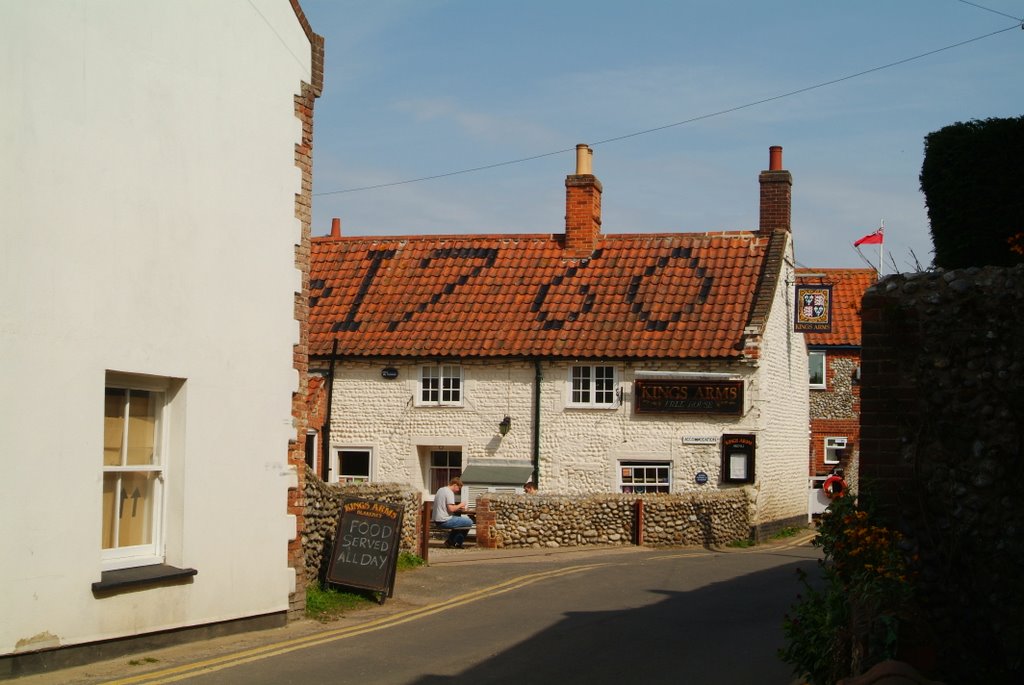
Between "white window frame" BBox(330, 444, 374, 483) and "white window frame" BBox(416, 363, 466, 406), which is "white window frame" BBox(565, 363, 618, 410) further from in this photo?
"white window frame" BBox(330, 444, 374, 483)

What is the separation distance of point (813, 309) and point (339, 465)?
13.0 meters

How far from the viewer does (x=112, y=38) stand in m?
10.7

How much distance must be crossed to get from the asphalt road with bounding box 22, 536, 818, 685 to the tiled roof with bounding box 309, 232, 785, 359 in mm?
9707

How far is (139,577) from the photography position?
10.9 meters

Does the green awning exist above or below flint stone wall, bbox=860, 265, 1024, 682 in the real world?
below

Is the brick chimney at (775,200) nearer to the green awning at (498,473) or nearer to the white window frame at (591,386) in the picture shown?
the white window frame at (591,386)

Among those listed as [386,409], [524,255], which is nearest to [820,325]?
[524,255]

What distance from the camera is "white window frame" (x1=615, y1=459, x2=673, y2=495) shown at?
29422 millimetres

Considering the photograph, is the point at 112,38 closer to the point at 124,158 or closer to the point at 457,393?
the point at 124,158

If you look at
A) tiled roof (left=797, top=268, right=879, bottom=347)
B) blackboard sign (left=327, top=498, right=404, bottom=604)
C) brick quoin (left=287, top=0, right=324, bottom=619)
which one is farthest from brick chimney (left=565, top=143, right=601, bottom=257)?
brick quoin (left=287, top=0, right=324, bottom=619)

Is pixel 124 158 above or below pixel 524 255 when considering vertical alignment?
below

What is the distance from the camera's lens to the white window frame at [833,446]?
144 ft

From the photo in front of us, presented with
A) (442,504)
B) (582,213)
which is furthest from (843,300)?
(442,504)

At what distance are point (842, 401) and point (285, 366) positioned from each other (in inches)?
1343
